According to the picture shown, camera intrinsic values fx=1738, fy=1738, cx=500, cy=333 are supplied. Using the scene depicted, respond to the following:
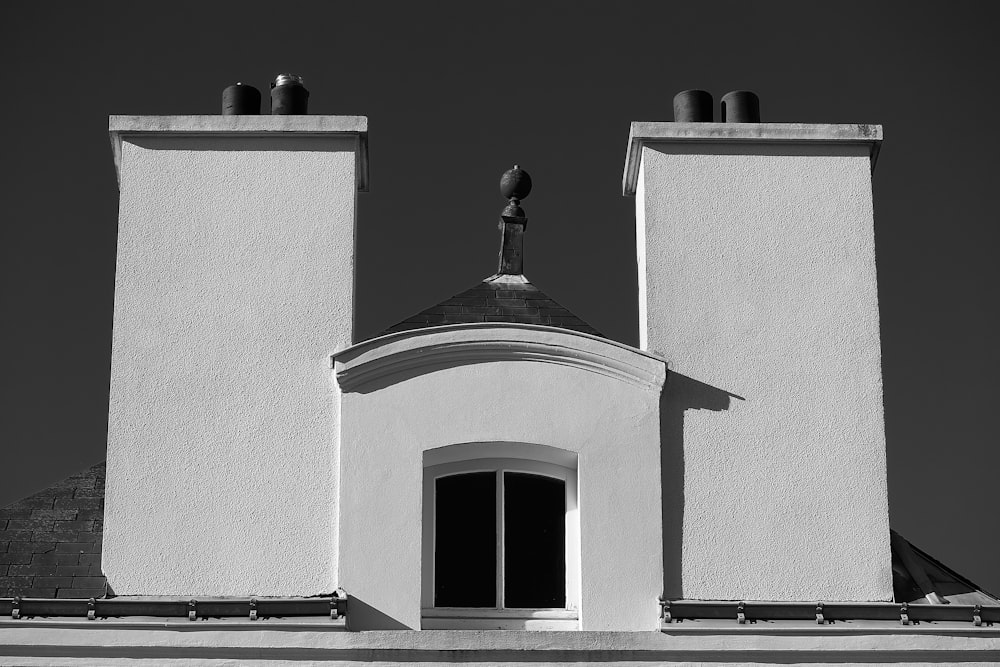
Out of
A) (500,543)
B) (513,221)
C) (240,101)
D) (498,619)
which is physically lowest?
(498,619)

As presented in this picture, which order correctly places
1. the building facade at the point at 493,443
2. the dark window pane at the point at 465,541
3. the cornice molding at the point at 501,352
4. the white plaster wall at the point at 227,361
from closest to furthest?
the building facade at the point at 493,443
the white plaster wall at the point at 227,361
the dark window pane at the point at 465,541
the cornice molding at the point at 501,352

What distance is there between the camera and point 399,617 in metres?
14.6

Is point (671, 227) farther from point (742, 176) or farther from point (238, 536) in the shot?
point (238, 536)

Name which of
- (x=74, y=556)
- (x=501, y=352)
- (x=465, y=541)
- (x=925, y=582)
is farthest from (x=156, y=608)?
(x=925, y=582)

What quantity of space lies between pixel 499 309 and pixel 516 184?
74.7 inches

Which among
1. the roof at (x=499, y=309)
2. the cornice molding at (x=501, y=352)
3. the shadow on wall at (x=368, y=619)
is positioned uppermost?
the roof at (x=499, y=309)

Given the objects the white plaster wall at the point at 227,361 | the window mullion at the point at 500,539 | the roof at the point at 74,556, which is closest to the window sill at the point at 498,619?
the window mullion at the point at 500,539

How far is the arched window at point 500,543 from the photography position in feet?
49.4

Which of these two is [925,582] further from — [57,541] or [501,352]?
[57,541]

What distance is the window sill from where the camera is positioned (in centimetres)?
1499

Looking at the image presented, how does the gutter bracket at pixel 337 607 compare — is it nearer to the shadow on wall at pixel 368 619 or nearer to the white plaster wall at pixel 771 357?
the shadow on wall at pixel 368 619

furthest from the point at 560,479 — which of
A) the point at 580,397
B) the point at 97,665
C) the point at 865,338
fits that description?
the point at 97,665

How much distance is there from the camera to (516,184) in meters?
17.8

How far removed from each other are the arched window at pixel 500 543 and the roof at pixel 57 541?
2.93m
